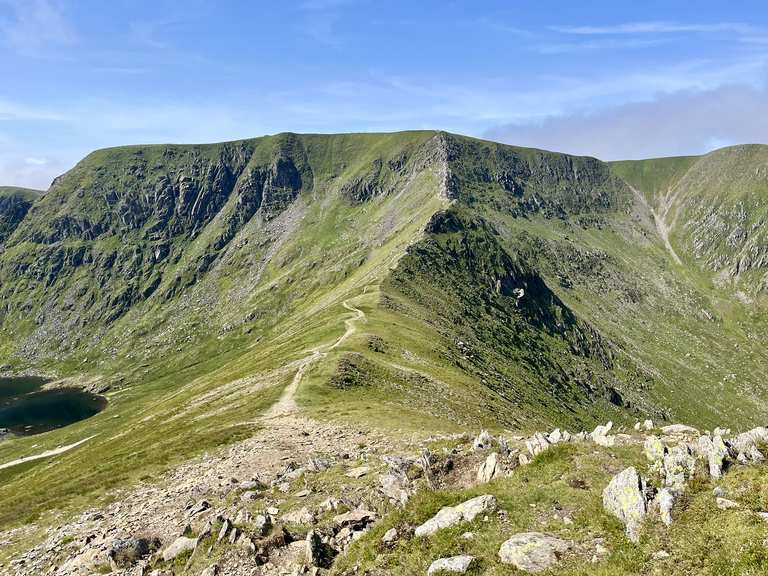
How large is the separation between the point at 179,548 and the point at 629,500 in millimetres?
20097

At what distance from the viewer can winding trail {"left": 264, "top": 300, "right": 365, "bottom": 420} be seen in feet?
189

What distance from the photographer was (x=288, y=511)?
24375 mm

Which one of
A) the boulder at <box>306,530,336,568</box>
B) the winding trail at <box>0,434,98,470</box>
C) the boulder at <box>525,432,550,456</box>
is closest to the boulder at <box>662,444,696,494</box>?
the boulder at <box>525,432,550,456</box>

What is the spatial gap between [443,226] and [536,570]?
177513 millimetres

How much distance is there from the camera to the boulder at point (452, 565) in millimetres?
15719

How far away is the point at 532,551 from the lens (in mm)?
15875

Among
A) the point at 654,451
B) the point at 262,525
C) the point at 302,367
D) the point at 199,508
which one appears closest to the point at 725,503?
the point at 654,451

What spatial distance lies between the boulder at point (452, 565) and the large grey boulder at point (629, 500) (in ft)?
17.8

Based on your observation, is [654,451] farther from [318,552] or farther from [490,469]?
[318,552]

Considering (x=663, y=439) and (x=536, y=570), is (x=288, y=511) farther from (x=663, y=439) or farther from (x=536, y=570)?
(x=663, y=439)

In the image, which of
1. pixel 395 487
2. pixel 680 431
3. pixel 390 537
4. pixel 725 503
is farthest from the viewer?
pixel 680 431

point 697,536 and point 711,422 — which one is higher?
point 697,536

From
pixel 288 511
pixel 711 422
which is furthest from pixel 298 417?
pixel 711 422

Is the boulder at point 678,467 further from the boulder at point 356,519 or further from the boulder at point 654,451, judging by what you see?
the boulder at point 356,519
